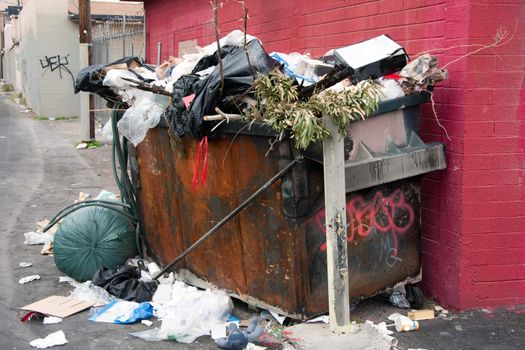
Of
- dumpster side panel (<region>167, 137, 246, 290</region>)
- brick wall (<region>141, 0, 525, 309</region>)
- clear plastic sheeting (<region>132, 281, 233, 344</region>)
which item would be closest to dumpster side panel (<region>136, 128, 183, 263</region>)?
dumpster side panel (<region>167, 137, 246, 290</region>)

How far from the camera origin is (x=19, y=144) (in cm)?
1430

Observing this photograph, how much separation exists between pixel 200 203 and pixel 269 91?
1337mm

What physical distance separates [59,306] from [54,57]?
17180 mm

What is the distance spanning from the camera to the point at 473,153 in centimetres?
422

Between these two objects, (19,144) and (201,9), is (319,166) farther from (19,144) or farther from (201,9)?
(19,144)

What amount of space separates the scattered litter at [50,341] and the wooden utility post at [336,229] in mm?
1834

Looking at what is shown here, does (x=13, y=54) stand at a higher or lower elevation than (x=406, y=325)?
higher

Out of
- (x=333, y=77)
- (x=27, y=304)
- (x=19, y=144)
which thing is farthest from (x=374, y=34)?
(x=19, y=144)

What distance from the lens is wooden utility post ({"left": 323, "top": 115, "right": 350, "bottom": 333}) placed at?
3.66 metres

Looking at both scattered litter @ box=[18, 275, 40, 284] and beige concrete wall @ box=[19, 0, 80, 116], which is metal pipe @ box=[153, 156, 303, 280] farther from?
beige concrete wall @ box=[19, 0, 80, 116]

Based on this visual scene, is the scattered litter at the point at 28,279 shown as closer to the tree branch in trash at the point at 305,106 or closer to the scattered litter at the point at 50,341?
the scattered litter at the point at 50,341

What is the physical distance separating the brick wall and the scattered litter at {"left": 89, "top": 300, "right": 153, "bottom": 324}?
6.94 ft

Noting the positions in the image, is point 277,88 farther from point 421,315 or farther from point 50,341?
point 50,341

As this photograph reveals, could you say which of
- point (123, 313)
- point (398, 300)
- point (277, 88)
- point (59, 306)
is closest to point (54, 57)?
point (59, 306)
